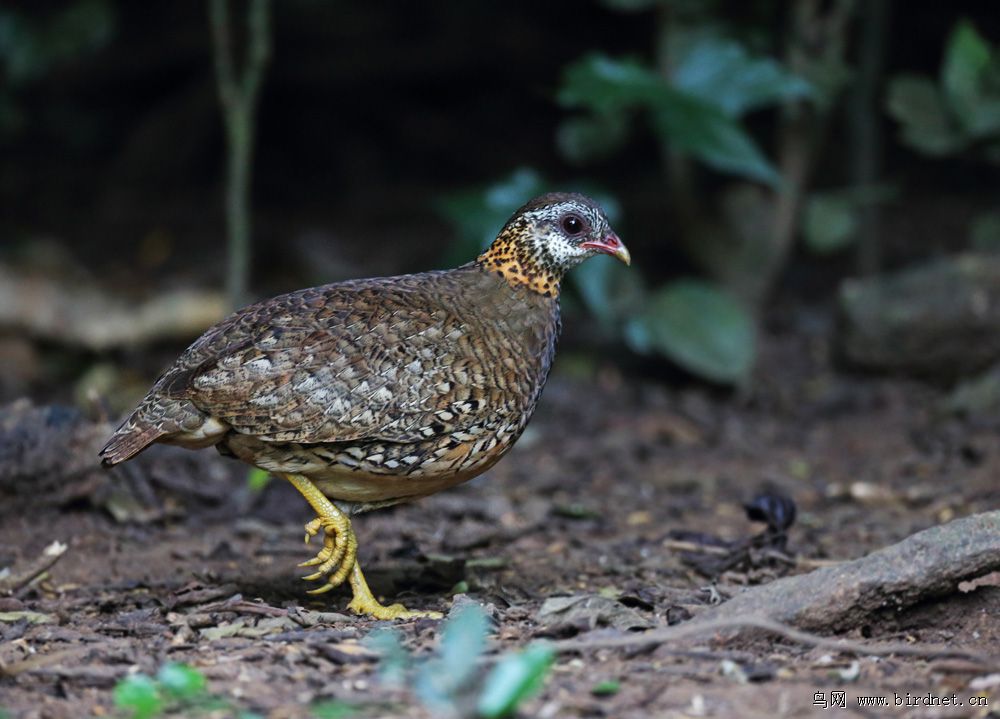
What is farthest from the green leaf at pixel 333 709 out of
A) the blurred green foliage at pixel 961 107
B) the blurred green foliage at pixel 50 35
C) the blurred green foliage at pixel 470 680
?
the blurred green foliage at pixel 50 35

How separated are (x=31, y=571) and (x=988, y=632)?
323cm

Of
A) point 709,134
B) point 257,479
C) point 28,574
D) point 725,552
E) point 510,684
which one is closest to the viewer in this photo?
point 510,684

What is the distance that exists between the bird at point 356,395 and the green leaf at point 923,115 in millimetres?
4398

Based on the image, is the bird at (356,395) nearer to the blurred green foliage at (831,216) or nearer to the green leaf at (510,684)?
the green leaf at (510,684)

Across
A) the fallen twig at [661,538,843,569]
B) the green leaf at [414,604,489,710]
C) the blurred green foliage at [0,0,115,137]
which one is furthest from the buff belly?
the blurred green foliage at [0,0,115,137]

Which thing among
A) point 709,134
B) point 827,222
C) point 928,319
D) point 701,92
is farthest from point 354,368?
point 827,222

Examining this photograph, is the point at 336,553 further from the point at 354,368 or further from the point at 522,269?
the point at 522,269

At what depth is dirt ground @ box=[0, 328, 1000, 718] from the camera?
342 centimetres

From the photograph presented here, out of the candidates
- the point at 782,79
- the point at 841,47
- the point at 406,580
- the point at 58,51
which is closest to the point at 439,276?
the point at 406,580

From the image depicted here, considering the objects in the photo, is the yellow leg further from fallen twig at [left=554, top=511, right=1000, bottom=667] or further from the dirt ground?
fallen twig at [left=554, top=511, right=1000, bottom=667]

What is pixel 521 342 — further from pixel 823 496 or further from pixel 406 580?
pixel 823 496

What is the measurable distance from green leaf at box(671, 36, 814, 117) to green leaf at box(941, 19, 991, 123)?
2.80 ft

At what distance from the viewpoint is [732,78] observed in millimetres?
7988

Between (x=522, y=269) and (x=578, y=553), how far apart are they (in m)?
1.33
